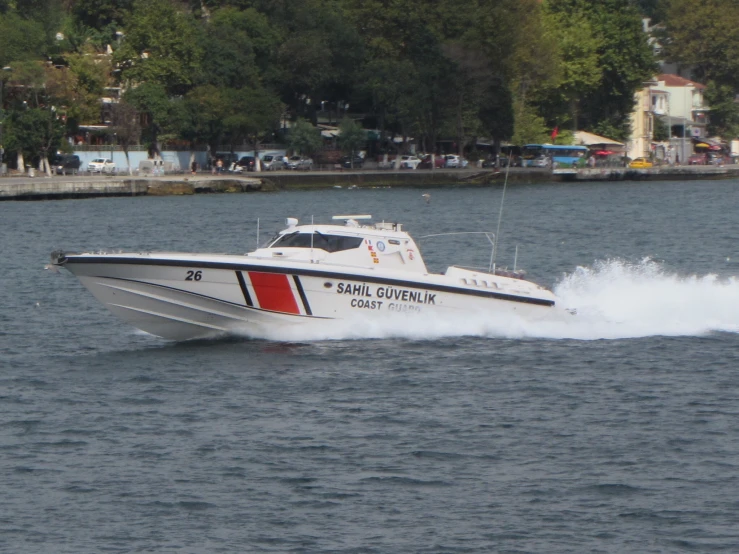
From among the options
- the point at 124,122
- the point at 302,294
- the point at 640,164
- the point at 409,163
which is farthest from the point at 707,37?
the point at 302,294

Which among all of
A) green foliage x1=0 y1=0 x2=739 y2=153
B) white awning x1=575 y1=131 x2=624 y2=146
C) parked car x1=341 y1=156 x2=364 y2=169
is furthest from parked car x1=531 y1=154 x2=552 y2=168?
parked car x1=341 y1=156 x2=364 y2=169

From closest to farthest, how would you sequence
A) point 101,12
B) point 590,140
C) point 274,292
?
point 274,292 → point 590,140 → point 101,12

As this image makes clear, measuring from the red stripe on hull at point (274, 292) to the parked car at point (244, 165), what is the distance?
68.7 metres

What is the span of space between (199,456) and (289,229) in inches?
279

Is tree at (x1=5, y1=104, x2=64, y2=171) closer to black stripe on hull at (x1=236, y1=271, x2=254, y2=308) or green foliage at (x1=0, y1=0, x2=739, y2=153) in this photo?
green foliage at (x1=0, y1=0, x2=739, y2=153)

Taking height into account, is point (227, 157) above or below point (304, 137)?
below

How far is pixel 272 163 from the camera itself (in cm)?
9444

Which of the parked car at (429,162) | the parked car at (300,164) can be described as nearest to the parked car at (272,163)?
the parked car at (300,164)

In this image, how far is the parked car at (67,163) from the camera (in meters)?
87.4

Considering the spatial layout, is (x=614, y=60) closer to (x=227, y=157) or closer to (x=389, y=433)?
(x=227, y=157)

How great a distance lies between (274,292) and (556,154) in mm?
82696

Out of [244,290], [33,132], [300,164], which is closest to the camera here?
[244,290]

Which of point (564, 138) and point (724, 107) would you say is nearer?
point (564, 138)

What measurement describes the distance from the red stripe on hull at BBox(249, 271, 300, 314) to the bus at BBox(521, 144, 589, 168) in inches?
3119
